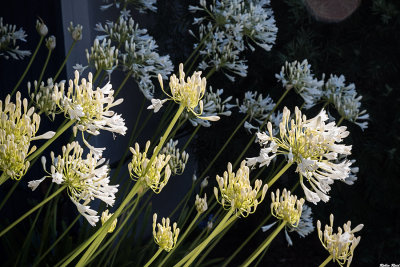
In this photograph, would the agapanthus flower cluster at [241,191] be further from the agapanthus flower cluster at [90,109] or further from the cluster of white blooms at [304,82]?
the cluster of white blooms at [304,82]

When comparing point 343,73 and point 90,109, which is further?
point 343,73

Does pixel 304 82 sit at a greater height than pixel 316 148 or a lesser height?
lesser

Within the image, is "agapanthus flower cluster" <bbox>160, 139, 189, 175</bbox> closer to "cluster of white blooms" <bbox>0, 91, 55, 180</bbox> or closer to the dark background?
"cluster of white blooms" <bbox>0, 91, 55, 180</bbox>

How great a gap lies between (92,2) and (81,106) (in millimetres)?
2320

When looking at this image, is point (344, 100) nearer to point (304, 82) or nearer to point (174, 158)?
point (304, 82)

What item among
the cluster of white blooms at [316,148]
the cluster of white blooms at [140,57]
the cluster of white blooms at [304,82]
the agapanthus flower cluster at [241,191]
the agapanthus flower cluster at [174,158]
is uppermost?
the cluster of white blooms at [316,148]

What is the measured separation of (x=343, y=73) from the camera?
3.27 m

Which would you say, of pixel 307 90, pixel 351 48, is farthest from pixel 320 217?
pixel 307 90

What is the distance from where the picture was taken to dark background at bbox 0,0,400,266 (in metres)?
3.07

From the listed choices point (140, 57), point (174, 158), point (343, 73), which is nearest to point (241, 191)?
point (174, 158)

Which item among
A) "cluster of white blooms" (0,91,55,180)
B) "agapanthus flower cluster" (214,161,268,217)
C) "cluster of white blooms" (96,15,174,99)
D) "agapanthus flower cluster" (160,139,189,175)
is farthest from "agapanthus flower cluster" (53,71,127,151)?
"cluster of white blooms" (96,15,174,99)

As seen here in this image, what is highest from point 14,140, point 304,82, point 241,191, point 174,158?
point 14,140

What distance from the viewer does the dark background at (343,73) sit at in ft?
10.1

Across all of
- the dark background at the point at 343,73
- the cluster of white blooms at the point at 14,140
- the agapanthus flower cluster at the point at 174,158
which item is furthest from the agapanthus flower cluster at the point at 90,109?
the dark background at the point at 343,73
